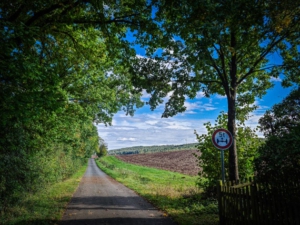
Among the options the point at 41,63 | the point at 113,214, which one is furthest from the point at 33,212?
the point at 41,63

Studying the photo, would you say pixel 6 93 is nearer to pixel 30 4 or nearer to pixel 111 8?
pixel 30 4

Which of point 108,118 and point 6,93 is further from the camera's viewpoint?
point 108,118

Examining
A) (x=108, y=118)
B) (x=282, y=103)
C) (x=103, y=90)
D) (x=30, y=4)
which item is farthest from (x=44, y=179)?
(x=282, y=103)

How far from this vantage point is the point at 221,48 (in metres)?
9.67

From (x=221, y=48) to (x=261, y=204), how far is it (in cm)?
635

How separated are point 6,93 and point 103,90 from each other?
11.1 m

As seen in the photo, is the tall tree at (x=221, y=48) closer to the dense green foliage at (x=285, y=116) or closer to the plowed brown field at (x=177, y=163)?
the dense green foliage at (x=285, y=116)

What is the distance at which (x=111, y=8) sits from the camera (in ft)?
32.7

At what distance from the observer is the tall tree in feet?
20.4

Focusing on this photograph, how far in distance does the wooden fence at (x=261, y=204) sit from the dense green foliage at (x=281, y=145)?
0.28 m

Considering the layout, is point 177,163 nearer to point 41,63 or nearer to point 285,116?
point 285,116

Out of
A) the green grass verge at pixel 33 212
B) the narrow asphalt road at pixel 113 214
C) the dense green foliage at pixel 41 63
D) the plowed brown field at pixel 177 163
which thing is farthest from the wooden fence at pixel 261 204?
the plowed brown field at pixel 177 163

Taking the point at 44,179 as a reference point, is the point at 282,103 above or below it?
above

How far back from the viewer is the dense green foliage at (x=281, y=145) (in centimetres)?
572
